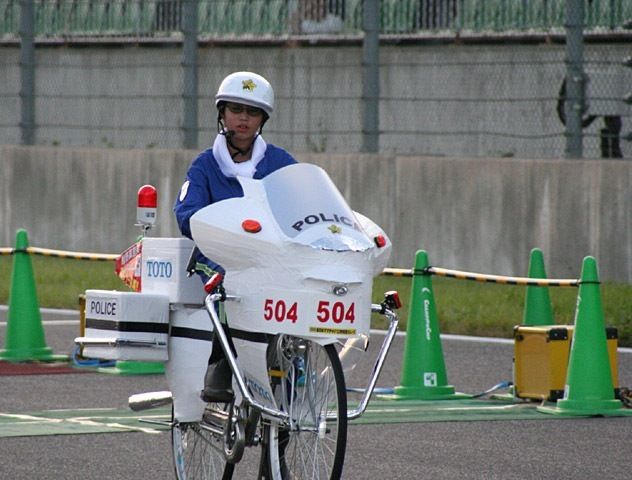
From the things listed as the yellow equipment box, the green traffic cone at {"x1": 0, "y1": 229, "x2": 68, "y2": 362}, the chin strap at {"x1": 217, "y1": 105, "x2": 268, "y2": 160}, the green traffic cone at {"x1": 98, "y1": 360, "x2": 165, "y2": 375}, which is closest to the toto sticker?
the chin strap at {"x1": 217, "y1": 105, "x2": 268, "y2": 160}

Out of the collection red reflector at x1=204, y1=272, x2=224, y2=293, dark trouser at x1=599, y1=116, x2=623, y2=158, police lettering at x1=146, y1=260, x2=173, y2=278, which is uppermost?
dark trouser at x1=599, y1=116, x2=623, y2=158

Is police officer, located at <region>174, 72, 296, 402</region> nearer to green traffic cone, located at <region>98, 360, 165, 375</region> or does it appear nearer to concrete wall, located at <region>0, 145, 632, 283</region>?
green traffic cone, located at <region>98, 360, 165, 375</region>

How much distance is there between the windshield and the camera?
7039 mm

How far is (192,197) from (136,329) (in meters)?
0.58

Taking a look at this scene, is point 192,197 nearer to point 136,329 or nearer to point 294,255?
point 136,329

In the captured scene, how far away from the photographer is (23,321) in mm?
13789

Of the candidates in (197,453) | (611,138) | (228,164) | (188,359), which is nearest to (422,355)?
(197,453)

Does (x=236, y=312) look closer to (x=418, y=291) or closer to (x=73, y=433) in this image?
(x=73, y=433)

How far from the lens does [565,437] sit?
398 inches

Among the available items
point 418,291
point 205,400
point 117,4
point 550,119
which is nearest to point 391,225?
point 550,119

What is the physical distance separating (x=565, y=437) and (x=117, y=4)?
1271cm

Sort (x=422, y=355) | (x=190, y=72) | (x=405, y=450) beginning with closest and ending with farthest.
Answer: (x=405, y=450) → (x=422, y=355) → (x=190, y=72)

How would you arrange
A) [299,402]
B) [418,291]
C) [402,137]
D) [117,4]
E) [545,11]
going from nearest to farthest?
A: [299,402], [418,291], [545,11], [402,137], [117,4]

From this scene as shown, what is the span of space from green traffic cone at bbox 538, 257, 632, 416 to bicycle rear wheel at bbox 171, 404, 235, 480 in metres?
3.64
